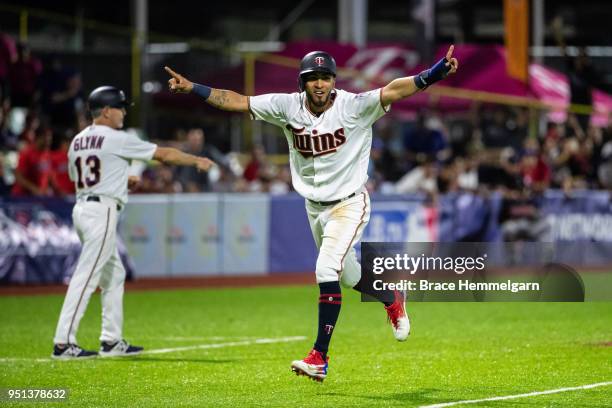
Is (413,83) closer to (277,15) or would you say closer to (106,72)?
(106,72)

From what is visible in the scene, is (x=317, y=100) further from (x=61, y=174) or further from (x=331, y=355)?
(x=61, y=174)

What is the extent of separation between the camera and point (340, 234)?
9367 millimetres

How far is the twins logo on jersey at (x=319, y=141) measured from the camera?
9430mm

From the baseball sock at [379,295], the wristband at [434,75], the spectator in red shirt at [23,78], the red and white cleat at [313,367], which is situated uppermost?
the spectator in red shirt at [23,78]

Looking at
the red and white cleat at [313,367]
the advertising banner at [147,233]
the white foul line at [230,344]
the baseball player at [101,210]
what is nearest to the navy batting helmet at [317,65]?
the baseball player at [101,210]

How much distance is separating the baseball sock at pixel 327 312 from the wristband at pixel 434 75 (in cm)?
165

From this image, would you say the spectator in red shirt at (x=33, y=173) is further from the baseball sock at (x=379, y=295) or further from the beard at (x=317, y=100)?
the beard at (x=317, y=100)

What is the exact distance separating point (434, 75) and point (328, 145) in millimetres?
1039

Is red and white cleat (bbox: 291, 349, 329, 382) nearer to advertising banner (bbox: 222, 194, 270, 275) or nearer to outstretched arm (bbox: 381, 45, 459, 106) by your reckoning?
outstretched arm (bbox: 381, 45, 459, 106)

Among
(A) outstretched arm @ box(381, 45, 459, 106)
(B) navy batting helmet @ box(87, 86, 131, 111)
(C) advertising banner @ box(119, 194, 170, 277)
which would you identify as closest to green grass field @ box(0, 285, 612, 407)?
(A) outstretched arm @ box(381, 45, 459, 106)

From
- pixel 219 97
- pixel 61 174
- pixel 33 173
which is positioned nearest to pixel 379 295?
pixel 219 97

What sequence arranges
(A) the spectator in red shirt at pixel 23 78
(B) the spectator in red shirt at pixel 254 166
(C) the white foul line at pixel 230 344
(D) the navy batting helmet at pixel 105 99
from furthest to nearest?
(B) the spectator in red shirt at pixel 254 166
(A) the spectator in red shirt at pixel 23 78
(C) the white foul line at pixel 230 344
(D) the navy batting helmet at pixel 105 99

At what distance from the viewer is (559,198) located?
870 inches

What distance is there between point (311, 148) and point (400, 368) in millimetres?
2052
